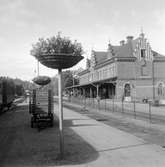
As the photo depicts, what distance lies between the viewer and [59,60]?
7672 millimetres

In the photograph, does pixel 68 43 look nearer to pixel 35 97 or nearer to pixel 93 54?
pixel 35 97

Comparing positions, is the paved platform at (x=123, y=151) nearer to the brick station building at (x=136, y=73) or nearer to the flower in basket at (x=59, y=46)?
the flower in basket at (x=59, y=46)

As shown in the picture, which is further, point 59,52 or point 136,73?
point 136,73

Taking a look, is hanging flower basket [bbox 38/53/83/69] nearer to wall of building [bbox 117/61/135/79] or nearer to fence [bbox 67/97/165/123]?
fence [bbox 67/97/165/123]

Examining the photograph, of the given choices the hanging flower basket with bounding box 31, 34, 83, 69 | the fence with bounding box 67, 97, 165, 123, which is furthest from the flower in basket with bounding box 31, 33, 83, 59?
the fence with bounding box 67, 97, 165, 123

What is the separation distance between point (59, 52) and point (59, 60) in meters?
5.16

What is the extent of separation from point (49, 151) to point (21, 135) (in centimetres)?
403

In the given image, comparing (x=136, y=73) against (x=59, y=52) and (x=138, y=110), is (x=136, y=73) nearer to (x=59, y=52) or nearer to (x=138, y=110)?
(x=138, y=110)

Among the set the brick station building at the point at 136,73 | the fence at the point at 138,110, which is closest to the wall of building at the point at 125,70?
the brick station building at the point at 136,73

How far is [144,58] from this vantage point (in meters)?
53.7

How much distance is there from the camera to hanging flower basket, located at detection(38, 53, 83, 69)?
25.0 ft

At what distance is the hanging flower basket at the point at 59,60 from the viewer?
762 centimetres

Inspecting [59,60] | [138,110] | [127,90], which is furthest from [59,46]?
[127,90]

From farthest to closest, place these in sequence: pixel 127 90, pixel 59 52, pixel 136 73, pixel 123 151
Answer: pixel 136 73
pixel 127 90
pixel 59 52
pixel 123 151
